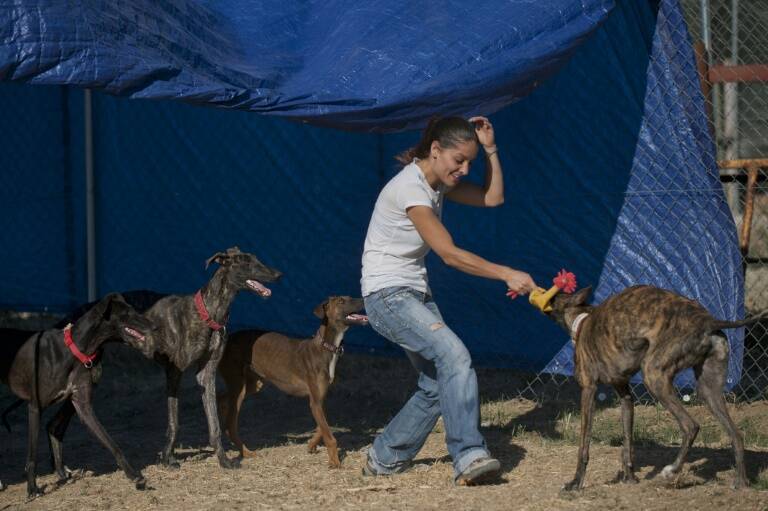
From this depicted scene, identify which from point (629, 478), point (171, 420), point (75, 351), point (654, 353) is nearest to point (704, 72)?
point (654, 353)

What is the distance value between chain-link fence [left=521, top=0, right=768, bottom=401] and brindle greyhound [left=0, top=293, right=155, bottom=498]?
3.37 metres

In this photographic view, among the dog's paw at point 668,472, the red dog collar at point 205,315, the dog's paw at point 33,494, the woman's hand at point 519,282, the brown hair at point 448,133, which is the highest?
the brown hair at point 448,133

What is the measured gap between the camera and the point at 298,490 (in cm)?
655

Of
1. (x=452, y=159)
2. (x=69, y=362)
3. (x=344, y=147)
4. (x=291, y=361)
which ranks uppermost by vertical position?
(x=344, y=147)

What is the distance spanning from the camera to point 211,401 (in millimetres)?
7477

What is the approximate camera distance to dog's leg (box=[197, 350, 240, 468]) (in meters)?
7.35

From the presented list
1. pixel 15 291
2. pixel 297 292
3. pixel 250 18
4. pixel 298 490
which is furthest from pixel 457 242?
pixel 15 291

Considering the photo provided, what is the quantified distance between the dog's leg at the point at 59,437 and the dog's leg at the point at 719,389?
145 inches

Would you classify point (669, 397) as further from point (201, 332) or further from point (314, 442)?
point (201, 332)

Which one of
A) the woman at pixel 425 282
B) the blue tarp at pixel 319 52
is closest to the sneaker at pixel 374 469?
the woman at pixel 425 282

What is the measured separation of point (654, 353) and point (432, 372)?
124 cm

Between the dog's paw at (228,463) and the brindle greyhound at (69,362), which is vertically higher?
the brindle greyhound at (69,362)

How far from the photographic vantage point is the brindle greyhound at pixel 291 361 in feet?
24.9

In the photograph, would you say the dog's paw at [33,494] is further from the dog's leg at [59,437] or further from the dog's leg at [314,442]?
the dog's leg at [314,442]
